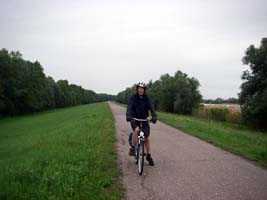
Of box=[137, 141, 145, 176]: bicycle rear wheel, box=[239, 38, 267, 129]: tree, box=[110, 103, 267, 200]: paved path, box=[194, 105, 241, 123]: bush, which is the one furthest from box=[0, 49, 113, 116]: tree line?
box=[137, 141, 145, 176]: bicycle rear wheel

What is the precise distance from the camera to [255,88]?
31.6 metres

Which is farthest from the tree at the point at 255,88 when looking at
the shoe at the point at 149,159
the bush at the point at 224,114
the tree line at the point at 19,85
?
the tree line at the point at 19,85

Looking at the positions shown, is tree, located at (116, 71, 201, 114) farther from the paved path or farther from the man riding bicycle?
the man riding bicycle

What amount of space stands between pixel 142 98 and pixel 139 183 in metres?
2.47

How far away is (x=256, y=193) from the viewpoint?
596 cm

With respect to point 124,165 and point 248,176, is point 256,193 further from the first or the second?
point 124,165

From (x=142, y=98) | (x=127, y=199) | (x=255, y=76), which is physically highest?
(x=255, y=76)

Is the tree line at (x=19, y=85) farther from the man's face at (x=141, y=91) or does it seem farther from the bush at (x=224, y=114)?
the man's face at (x=141, y=91)

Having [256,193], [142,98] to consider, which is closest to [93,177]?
[142,98]

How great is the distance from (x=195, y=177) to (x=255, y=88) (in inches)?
1078

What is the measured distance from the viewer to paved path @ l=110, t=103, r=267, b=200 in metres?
5.87

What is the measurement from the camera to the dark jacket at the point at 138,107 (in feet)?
26.5

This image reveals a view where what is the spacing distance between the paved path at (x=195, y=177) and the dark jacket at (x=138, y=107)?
145cm

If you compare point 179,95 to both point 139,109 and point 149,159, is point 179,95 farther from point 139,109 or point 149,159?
point 139,109
